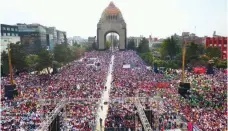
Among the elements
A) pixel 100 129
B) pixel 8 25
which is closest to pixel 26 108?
pixel 100 129

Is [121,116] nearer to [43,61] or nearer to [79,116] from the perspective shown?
[79,116]

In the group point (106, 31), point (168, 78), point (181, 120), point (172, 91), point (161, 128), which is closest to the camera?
point (161, 128)

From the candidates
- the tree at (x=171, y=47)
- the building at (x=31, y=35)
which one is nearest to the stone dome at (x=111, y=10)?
the building at (x=31, y=35)

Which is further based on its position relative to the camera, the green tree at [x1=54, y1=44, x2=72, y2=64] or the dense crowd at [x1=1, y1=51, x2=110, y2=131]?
the green tree at [x1=54, y1=44, x2=72, y2=64]

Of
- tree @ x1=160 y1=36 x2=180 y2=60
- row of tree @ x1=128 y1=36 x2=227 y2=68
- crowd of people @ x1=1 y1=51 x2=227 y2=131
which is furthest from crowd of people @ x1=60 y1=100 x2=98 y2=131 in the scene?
tree @ x1=160 y1=36 x2=180 y2=60

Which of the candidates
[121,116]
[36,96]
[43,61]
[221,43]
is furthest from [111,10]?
[121,116]

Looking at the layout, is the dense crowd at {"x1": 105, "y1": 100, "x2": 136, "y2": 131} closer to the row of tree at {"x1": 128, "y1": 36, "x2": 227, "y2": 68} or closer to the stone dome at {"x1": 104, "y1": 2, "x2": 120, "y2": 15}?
the row of tree at {"x1": 128, "y1": 36, "x2": 227, "y2": 68}

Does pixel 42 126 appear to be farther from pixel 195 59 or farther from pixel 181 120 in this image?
pixel 195 59

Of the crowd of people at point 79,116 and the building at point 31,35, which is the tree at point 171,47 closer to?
the building at point 31,35
